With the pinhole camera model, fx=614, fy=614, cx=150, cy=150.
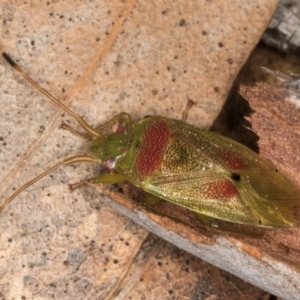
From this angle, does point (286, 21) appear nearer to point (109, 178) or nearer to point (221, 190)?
point (221, 190)

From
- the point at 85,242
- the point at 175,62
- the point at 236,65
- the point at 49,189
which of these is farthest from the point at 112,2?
the point at 85,242

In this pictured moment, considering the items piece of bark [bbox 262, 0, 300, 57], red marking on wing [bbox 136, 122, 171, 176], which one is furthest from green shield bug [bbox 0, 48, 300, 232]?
piece of bark [bbox 262, 0, 300, 57]

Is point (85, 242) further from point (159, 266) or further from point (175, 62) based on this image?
point (175, 62)

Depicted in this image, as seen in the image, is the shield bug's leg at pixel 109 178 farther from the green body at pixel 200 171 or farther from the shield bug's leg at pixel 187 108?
the shield bug's leg at pixel 187 108

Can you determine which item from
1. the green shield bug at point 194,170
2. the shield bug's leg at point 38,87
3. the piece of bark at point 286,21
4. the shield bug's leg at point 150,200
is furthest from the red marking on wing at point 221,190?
the piece of bark at point 286,21

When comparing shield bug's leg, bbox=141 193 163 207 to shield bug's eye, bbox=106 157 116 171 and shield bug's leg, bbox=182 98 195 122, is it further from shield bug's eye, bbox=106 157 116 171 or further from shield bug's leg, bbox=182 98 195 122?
shield bug's leg, bbox=182 98 195 122

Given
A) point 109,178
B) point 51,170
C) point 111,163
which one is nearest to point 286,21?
point 111,163

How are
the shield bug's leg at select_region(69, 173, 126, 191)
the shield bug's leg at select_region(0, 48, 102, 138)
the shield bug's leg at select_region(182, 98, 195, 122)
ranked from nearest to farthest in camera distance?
the shield bug's leg at select_region(0, 48, 102, 138)
the shield bug's leg at select_region(69, 173, 126, 191)
the shield bug's leg at select_region(182, 98, 195, 122)
